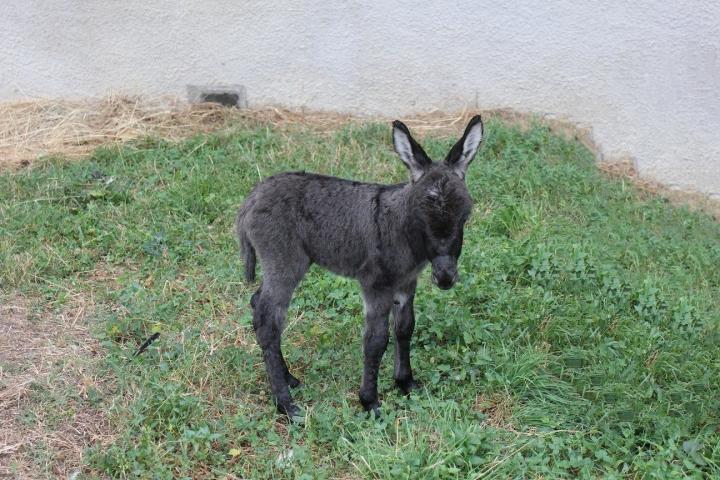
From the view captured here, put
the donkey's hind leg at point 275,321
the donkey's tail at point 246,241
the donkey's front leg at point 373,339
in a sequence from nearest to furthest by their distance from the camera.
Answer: the donkey's front leg at point 373,339
the donkey's hind leg at point 275,321
the donkey's tail at point 246,241

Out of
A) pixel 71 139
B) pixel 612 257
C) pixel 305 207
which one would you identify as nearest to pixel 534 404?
pixel 305 207

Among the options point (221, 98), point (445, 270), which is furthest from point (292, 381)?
point (221, 98)

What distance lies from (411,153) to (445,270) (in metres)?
0.75

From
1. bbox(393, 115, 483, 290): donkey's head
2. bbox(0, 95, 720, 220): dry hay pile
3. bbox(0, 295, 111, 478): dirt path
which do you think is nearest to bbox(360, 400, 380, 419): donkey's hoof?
bbox(393, 115, 483, 290): donkey's head

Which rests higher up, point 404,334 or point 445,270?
point 445,270

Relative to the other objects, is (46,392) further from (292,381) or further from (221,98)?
(221,98)

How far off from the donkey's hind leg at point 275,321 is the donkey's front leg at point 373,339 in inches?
17.5

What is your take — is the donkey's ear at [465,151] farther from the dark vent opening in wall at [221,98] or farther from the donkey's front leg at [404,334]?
the dark vent opening in wall at [221,98]

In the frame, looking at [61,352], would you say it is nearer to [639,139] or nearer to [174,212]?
[174,212]

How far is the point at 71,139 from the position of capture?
8.41 metres

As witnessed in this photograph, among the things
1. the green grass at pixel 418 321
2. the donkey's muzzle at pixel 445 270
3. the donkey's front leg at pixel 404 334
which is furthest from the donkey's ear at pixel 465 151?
the green grass at pixel 418 321

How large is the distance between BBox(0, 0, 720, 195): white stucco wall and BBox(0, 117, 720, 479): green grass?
3.02 ft

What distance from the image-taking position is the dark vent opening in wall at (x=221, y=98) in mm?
9117

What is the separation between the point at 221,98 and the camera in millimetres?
9133
